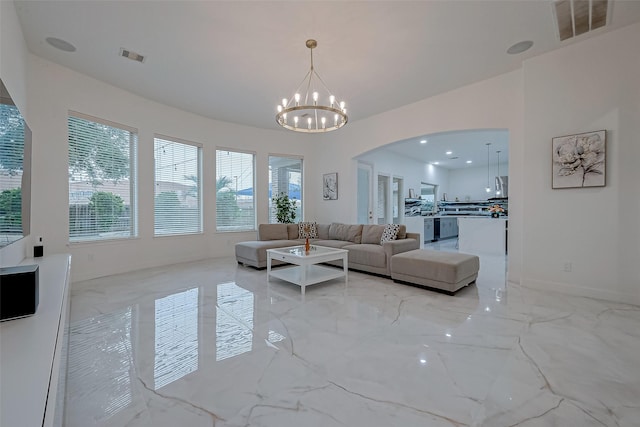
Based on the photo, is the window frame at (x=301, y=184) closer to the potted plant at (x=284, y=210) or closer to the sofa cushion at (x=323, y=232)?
the potted plant at (x=284, y=210)

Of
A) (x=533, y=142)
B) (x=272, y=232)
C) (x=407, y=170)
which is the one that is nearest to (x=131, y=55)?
(x=272, y=232)

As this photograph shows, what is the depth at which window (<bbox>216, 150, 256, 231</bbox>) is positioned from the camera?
6.28 meters

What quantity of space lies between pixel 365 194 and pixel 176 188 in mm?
4552

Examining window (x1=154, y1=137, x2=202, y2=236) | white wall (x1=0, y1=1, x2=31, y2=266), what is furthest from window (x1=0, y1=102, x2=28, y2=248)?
window (x1=154, y1=137, x2=202, y2=236)

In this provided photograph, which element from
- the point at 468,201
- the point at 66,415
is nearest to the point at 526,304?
the point at 66,415

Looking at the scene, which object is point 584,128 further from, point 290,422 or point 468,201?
point 468,201

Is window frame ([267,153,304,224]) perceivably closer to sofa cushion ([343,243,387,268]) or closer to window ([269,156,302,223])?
window ([269,156,302,223])

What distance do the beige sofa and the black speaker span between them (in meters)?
3.40

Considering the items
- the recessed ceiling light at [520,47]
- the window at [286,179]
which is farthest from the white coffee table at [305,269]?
the recessed ceiling light at [520,47]

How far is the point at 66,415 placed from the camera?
4.85 ft

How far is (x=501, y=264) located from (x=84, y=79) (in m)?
7.78

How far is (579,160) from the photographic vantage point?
3.41 m

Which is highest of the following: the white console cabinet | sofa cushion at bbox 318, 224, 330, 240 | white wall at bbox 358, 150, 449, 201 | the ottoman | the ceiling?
the ceiling

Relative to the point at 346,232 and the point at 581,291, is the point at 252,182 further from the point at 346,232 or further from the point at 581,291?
the point at 581,291
